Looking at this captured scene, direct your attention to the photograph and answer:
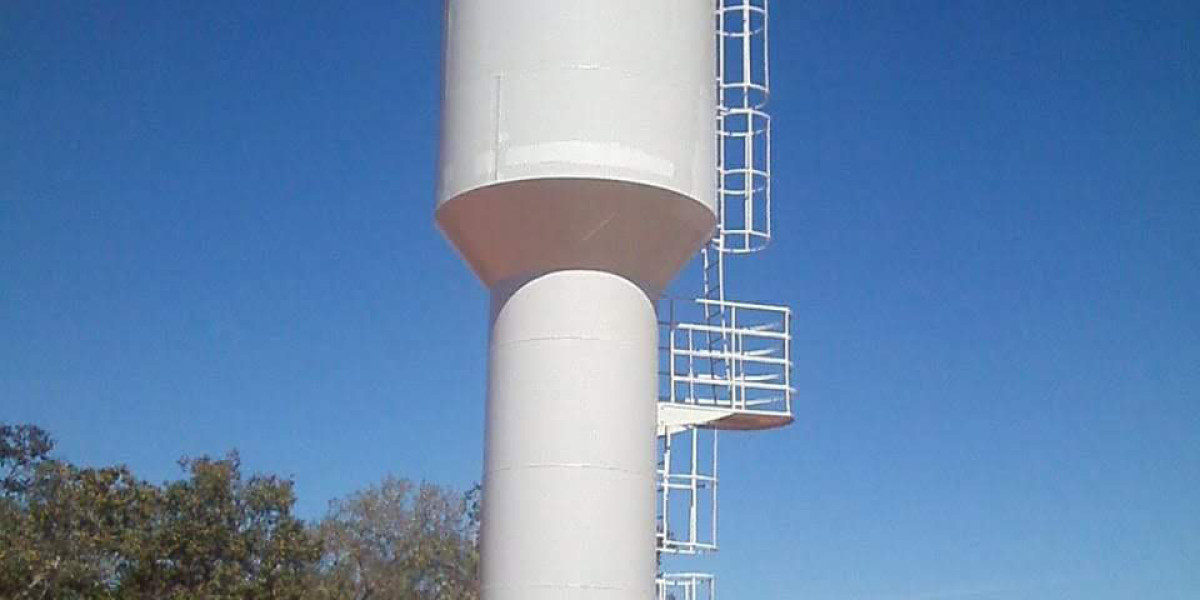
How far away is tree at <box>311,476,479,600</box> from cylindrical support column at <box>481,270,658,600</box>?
18.8m

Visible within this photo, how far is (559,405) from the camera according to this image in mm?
13945

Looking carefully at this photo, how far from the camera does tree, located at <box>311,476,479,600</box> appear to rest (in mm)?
33719

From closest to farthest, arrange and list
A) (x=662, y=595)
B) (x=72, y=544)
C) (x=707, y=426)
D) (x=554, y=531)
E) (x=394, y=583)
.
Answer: (x=554, y=531) < (x=662, y=595) < (x=707, y=426) < (x=72, y=544) < (x=394, y=583)

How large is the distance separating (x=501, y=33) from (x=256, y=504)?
48.2 feet

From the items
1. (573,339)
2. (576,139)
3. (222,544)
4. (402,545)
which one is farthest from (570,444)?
(402,545)

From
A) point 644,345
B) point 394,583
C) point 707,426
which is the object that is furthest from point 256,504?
point 644,345

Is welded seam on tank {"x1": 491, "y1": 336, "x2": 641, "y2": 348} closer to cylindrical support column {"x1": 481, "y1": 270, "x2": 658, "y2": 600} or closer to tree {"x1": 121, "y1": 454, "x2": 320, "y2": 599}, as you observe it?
cylindrical support column {"x1": 481, "y1": 270, "x2": 658, "y2": 600}

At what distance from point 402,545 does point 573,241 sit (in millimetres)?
21585

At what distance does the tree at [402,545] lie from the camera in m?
33.7

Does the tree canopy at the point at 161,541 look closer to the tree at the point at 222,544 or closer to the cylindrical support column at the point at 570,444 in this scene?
the tree at the point at 222,544

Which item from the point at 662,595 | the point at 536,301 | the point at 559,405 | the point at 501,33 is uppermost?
the point at 501,33

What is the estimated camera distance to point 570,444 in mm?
13844

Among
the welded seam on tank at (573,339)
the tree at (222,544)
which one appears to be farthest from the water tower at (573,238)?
the tree at (222,544)

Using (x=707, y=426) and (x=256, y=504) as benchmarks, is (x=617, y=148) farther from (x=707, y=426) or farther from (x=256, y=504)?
(x=256, y=504)
